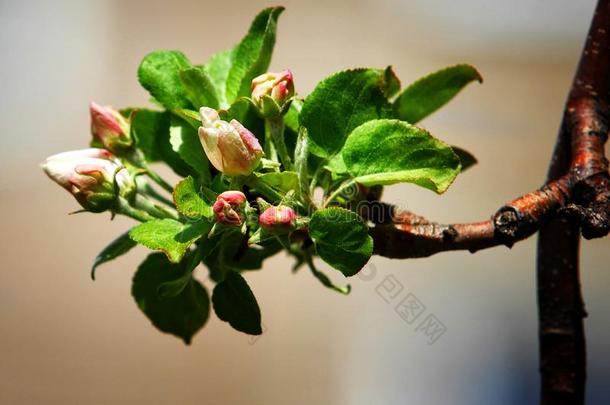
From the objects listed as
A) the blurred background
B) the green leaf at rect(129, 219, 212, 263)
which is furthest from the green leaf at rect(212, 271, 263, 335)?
the blurred background

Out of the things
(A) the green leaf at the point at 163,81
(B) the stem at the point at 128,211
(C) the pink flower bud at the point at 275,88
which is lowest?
(B) the stem at the point at 128,211

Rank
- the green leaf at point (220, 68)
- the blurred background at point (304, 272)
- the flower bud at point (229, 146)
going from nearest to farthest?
the flower bud at point (229, 146), the green leaf at point (220, 68), the blurred background at point (304, 272)

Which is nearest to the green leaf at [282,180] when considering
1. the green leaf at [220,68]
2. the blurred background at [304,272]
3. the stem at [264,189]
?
the stem at [264,189]

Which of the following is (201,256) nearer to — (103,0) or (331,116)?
(331,116)

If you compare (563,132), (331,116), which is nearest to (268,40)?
(331,116)

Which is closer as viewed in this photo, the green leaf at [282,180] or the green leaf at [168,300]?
the green leaf at [282,180]

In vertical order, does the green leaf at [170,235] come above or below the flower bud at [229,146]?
below

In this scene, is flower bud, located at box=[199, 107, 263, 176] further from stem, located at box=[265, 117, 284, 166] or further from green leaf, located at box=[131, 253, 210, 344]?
green leaf, located at box=[131, 253, 210, 344]

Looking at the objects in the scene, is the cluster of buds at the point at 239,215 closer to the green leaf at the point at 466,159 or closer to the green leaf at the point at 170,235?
the green leaf at the point at 170,235
